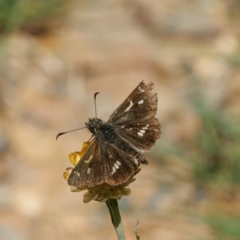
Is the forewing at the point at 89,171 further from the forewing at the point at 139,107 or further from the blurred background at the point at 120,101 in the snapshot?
the blurred background at the point at 120,101

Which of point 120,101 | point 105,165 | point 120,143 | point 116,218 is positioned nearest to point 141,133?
point 120,143

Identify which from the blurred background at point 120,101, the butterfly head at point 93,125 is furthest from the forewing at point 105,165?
the blurred background at point 120,101

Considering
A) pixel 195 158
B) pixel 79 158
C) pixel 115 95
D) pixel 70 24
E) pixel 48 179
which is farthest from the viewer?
pixel 70 24

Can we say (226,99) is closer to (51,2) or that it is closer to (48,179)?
(48,179)

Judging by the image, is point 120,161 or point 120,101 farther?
point 120,101

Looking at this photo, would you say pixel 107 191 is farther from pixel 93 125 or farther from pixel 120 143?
pixel 93 125

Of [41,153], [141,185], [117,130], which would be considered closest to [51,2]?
[41,153]
